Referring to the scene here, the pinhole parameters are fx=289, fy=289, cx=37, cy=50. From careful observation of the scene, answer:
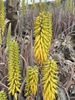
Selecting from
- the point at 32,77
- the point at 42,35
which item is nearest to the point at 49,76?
the point at 32,77

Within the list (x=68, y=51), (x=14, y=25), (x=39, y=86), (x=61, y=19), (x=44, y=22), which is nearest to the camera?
(x=44, y=22)

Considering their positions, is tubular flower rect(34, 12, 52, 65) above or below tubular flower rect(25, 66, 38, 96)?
above

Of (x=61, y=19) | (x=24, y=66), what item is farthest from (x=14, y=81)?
(x=61, y=19)

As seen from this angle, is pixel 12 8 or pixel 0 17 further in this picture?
pixel 12 8

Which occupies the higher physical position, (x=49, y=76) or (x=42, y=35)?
(x=42, y=35)

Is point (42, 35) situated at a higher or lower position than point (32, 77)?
higher

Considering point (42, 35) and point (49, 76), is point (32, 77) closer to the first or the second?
point (49, 76)

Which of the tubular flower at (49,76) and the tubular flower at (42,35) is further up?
the tubular flower at (42,35)

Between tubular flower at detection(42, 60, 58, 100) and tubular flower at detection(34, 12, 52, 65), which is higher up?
tubular flower at detection(34, 12, 52, 65)

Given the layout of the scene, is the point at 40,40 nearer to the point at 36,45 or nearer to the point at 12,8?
the point at 36,45

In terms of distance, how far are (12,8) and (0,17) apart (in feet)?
2.94

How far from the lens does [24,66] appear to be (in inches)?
59.7

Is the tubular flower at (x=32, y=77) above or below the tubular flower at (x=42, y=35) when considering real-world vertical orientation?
below

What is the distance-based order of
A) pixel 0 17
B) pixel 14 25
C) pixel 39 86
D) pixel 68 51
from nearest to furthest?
1. pixel 39 86
2. pixel 0 17
3. pixel 68 51
4. pixel 14 25
